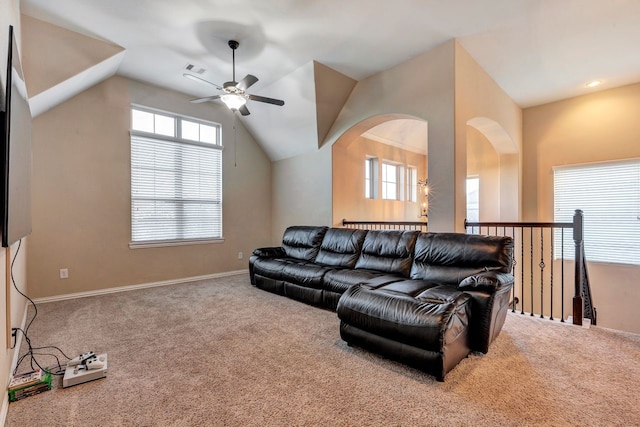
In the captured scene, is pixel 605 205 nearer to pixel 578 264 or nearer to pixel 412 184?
pixel 578 264

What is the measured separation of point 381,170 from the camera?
660 centimetres

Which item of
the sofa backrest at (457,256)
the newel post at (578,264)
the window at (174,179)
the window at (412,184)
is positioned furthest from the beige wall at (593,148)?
the window at (174,179)

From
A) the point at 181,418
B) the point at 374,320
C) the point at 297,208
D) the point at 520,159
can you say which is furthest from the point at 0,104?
the point at 520,159

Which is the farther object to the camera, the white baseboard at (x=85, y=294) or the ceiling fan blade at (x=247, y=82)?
the ceiling fan blade at (x=247, y=82)

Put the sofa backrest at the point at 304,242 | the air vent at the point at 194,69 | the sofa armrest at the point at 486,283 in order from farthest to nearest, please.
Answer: the sofa backrest at the point at 304,242, the air vent at the point at 194,69, the sofa armrest at the point at 486,283

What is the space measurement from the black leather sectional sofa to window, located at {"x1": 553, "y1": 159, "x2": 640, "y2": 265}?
355 cm

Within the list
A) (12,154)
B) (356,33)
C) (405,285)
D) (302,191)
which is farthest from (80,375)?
(302,191)

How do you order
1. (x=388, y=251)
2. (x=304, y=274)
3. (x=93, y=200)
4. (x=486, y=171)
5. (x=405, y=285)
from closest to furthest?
(x=405, y=285) → (x=388, y=251) → (x=304, y=274) → (x=93, y=200) → (x=486, y=171)

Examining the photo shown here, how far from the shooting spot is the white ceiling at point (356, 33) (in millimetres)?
3047

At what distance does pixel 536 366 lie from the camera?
2.20 metres

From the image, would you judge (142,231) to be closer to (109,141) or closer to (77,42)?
(109,141)

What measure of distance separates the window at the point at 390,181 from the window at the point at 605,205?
303cm

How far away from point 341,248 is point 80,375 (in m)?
2.99

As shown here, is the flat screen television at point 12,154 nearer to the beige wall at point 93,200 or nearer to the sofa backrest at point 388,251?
the beige wall at point 93,200
